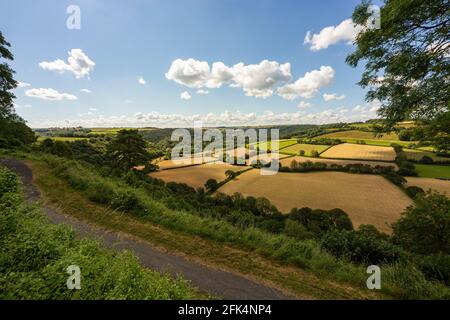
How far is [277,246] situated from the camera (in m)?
6.14

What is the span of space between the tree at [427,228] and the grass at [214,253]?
14840 millimetres

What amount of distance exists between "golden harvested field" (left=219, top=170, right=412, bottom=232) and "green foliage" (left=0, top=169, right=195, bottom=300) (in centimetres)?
2662

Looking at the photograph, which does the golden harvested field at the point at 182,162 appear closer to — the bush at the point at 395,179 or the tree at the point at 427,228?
the bush at the point at 395,179

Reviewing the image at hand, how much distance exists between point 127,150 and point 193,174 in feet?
60.9

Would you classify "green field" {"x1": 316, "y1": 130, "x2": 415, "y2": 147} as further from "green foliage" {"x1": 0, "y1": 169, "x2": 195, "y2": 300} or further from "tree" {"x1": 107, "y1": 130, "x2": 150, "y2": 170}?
"green foliage" {"x1": 0, "y1": 169, "x2": 195, "y2": 300}

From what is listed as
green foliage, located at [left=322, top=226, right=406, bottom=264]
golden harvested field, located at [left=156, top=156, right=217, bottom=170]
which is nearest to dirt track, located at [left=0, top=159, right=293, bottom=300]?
green foliage, located at [left=322, top=226, right=406, bottom=264]

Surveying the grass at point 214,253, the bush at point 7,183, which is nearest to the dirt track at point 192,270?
the grass at point 214,253

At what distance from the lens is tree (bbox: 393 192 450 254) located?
1385 centimetres

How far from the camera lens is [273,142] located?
267 ft

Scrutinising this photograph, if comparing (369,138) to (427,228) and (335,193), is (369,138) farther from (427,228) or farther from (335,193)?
(427,228)

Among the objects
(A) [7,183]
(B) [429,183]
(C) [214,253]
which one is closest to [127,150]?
(A) [7,183]

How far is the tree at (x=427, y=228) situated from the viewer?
13.9m
